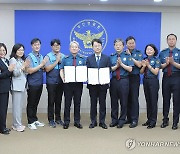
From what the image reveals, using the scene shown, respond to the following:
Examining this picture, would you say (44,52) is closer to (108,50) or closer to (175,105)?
(108,50)

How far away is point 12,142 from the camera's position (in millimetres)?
3945

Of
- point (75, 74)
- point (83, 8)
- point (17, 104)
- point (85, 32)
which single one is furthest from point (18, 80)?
point (83, 8)

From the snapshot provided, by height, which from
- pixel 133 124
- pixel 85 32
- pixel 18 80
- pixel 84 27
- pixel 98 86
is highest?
pixel 84 27

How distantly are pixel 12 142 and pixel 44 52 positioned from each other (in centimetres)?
254

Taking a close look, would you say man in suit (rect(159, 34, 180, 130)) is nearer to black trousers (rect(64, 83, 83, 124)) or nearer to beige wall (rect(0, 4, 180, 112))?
beige wall (rect(0, 4, 180, 112))

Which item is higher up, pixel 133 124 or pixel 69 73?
pixel 69 73

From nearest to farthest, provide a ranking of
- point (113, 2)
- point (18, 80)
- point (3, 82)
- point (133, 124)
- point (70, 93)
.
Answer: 1. point (3, 82)
2. point (18, 80)
3. point (70, 93)
4. point (133, 124)
5. point (113, 2)

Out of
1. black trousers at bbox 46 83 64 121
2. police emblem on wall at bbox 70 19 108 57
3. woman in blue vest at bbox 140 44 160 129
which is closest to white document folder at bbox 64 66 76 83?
black trousers at bbox 46 83 64 121

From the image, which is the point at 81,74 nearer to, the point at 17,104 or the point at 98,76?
the point at 98,76

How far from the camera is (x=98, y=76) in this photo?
4652mm

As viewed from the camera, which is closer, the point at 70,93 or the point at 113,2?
the point at 70,93

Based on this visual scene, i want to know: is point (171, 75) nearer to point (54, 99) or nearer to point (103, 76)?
point (103, 76)

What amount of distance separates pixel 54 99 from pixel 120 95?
1193 mm

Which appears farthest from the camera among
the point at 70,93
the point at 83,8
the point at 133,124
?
the point at 83,8
